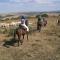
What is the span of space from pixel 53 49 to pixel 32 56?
8.81 feet

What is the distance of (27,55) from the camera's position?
19.0m

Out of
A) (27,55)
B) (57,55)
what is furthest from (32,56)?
(57,55)

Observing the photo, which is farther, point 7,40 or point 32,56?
point 7,40

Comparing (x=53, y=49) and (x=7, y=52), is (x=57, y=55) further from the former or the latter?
(x=7, y=52)

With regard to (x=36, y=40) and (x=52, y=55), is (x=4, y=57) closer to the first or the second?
(x=52, y=55)

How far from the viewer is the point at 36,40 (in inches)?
965

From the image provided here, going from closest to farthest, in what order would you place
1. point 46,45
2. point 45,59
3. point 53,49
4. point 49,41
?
1. point 45,59
2. point 53,49
3. point 46,45
4. point 49,41

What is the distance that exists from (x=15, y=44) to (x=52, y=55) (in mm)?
4580

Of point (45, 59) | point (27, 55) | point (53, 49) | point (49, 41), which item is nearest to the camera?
point (45, 59)

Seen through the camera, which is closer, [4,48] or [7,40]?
[4,48]

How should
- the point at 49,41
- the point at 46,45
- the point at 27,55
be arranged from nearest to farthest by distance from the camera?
1. the point at 27,55
2. the point at 46,45
3. the point at 49,41

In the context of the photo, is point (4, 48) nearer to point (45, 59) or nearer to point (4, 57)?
point (4, 57)

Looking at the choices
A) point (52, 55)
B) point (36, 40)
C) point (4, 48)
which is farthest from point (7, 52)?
point (36, 40)

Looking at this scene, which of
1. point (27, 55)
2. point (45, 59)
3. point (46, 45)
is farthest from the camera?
point (46, 45)
